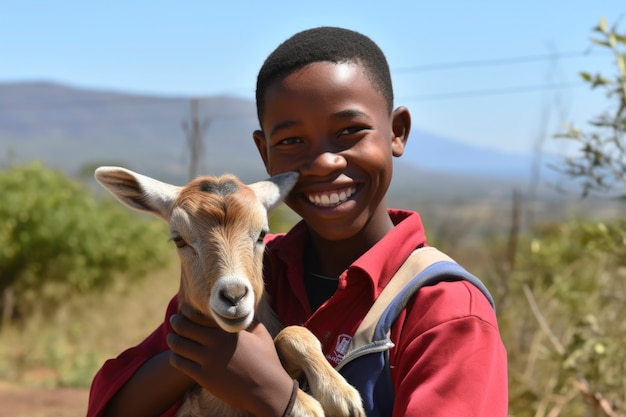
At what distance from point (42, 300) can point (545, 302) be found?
492 inches

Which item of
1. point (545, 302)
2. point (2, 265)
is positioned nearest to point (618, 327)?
point (545, 302)

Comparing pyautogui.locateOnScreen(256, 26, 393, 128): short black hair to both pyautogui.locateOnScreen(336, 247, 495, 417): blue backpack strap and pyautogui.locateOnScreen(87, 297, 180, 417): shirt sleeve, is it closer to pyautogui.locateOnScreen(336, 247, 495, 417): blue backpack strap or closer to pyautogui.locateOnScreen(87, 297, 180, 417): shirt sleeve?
pyautogui.locateOnScreen(336, 247, 495, 417): blue backpack strap

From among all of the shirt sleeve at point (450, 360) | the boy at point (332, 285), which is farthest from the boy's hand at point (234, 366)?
the shirt sleeve at point (450, 360)

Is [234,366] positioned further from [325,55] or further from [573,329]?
[573,329]

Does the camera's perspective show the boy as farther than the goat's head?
No

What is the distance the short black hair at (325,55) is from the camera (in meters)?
3.46

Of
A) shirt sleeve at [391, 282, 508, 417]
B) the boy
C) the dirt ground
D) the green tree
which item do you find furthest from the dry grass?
shirt sleeve at [391, 282, 508, 417]

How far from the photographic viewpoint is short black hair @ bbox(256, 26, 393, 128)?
3.46 m

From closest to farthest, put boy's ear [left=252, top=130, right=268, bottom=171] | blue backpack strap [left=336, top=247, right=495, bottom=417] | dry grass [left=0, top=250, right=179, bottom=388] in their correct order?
1. blue backpack strap [left=336, top=247, right=495, bottom=417]
2. boy's ear [left=252, top=130, right=268, bottom=171]
3. dry grass [left=0, top=250, right=179, bottom=388]

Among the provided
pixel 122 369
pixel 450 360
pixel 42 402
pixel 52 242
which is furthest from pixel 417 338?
pixel 52 242

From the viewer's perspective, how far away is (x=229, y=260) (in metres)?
3.35

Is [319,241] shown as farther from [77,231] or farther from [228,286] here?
[77,231]

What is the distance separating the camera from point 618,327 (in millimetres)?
7426

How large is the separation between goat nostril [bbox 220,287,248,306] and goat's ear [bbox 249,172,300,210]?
545 mm
